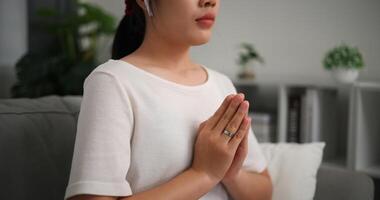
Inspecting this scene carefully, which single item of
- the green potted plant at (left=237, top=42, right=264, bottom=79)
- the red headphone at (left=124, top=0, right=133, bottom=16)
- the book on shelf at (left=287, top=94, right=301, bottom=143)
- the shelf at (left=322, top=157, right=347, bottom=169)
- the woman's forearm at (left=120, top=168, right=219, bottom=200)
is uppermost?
the red headphone at (left=124, top=0, right=133, bottom=16)

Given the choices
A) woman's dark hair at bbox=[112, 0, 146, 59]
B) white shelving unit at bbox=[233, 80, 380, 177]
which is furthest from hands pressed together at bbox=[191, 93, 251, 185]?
white shelving unit at bbox=[233, 80, 380, 177]

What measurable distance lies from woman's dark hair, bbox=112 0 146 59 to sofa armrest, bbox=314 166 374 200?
64 cm

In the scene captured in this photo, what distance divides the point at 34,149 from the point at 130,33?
35cm

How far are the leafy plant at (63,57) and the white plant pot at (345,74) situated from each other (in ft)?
4.70

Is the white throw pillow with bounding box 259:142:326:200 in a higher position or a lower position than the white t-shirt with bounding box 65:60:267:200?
lower

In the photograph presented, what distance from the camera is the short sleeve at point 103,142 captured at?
763 mm

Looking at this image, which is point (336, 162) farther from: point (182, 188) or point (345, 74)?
point (182, 188)

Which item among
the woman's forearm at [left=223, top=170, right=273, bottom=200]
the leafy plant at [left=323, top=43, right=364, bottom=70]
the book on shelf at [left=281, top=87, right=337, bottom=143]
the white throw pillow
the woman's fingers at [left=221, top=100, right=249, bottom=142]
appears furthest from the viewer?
the book on shelf at [left=281, top=87, right=337, bottom=143]

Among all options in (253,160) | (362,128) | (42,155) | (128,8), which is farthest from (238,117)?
(362,128)

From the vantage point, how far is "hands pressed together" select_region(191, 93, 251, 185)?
869mm

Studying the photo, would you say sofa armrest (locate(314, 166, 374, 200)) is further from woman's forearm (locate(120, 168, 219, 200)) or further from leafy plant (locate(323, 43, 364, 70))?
leafy plant (locate(323, 43, 364, 70))

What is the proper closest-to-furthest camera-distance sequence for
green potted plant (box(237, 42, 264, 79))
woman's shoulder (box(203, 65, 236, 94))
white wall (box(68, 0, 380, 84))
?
woman's shoulder (box(203, 65, 236, 94)) < white wall (box(68, 0, 380, 84)) < green potted plant (box(237, 42, 264, 79))

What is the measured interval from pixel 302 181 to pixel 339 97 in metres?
1.28

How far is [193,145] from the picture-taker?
91 centimetres
